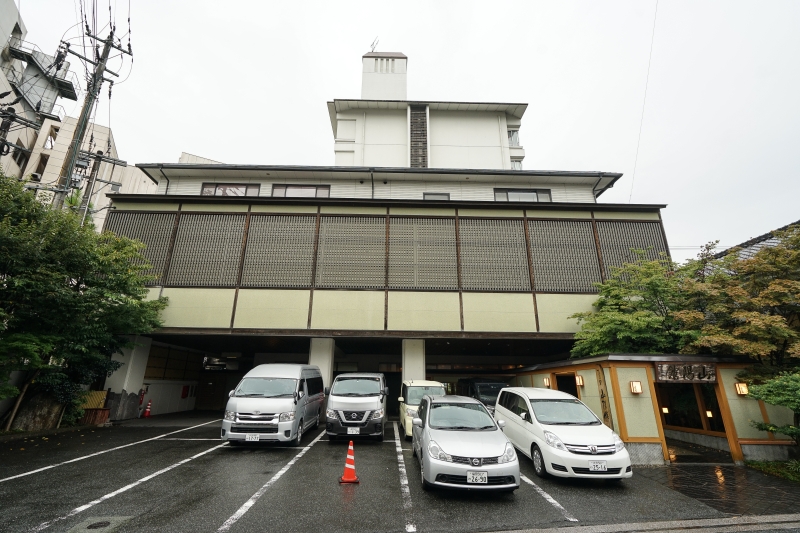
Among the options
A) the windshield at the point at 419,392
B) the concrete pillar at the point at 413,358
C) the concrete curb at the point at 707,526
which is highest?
the concrete pillar at the point at 413,358

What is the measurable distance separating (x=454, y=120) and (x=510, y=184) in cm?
737

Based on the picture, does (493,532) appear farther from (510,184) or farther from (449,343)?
(510,184)

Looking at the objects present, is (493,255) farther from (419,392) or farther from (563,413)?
(563,413)

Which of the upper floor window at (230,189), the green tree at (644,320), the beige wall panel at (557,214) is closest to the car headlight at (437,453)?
the green tree at (644,320)

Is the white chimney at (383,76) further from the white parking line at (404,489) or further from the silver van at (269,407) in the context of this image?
the white parking line at (404,489)

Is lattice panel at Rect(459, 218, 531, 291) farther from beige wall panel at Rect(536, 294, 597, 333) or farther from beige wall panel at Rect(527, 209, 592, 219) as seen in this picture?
beige wall panel at Rect(536, 294, 597, 333)

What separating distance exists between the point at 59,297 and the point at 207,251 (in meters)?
5.66

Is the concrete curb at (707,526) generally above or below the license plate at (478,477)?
below

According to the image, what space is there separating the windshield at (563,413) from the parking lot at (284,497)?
1194 mm

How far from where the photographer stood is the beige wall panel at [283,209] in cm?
1619

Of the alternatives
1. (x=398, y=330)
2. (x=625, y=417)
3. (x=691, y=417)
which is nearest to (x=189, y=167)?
(x=398, y=330)

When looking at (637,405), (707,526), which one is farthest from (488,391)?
(707,526)

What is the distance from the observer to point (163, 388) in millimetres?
Result: 17578

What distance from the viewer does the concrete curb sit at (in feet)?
17.1
